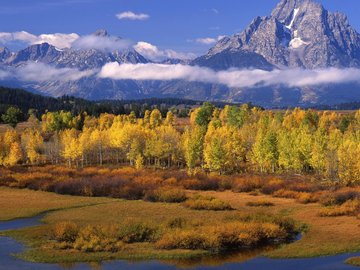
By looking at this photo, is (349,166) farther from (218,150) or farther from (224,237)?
(224,237)

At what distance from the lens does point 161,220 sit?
59.1 metres

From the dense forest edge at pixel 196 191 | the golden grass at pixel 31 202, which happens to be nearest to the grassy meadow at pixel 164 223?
the golden grass at pixel 31 202

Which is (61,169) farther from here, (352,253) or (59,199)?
(352,253)

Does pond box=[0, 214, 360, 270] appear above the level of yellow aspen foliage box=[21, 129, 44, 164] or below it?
below

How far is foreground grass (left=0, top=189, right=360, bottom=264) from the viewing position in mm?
44625

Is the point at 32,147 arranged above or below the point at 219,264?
above

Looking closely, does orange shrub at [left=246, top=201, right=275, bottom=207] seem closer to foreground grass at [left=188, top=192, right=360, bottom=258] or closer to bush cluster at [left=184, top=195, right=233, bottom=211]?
foreground grass at [left=188, top=192, right=360, bottom=258]

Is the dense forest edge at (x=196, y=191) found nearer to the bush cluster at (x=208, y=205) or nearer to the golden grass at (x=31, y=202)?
the bush cluster at (x=208, y=205)

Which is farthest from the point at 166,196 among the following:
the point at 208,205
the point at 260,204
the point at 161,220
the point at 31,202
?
the point at 31,202

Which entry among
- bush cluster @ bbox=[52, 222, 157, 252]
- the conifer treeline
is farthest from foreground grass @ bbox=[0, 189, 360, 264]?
the conifer treeline

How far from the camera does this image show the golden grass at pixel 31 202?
66.2 meters

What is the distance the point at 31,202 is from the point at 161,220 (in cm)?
2508

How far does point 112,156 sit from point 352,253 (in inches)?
5035

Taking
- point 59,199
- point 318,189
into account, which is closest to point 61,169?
point 59,199
